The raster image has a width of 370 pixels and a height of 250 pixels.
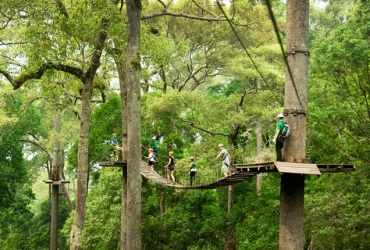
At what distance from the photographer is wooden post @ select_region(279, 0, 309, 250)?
13.2 ft

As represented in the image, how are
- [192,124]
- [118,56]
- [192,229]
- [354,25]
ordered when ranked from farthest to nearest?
[192,124]
[192,229]
[118,56]
[354,25]

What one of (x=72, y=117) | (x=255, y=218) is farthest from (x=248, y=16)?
(x=72, y=117)

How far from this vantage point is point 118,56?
8.52 metres

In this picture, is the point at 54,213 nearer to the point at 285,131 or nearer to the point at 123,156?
the point at 123,156

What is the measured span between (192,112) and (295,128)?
8.80 meters

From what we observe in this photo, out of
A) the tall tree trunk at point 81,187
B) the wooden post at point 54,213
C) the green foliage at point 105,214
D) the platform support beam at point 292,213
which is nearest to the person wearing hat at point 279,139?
the platform support beam at point 292,213

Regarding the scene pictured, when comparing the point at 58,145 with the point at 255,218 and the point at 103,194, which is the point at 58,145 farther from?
the point at 255,218

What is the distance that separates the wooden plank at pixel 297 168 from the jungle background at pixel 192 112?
85cm

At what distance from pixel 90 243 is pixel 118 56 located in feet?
19.2

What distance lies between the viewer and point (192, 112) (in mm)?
12828

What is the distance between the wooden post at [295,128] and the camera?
403 cm

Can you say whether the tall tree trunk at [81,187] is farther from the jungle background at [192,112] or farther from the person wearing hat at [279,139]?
the person wearing hat at [279,139]

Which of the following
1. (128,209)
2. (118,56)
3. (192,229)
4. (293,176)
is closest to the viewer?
(293,176)

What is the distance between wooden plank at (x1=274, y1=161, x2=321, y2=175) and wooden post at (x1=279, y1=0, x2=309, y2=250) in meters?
0.26
